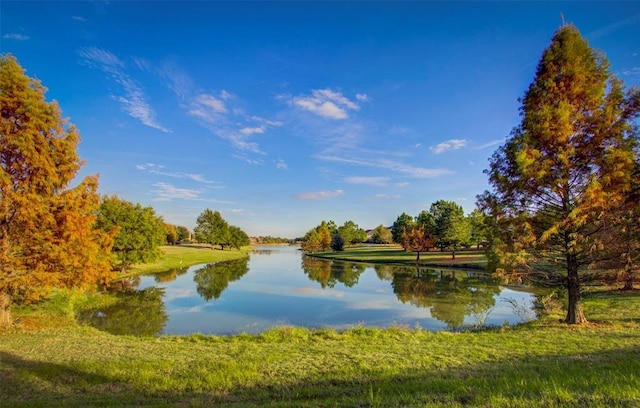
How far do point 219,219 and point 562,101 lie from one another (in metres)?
94.0

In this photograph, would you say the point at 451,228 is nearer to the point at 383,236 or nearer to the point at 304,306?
the point at 304,306

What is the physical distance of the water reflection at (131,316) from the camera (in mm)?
17297

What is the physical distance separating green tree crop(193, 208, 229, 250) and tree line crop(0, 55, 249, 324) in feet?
270

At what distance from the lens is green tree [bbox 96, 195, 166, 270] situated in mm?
36938

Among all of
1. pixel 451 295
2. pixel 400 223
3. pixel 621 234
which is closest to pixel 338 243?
pixel 400 223

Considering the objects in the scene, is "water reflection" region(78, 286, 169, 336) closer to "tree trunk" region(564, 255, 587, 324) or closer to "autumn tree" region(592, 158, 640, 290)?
"tree trunk" region(564, 255, 587, 324)

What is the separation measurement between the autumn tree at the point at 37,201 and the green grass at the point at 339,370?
2373 mm

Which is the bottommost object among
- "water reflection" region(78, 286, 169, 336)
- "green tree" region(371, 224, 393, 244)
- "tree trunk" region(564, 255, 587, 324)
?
"water reflection" region(78, 286, 169, 336)

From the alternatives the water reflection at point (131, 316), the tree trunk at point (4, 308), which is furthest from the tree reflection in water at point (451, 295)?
the tree trunk at point (4, 308)

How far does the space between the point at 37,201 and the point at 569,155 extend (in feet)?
59.4

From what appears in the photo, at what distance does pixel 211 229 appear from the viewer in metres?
96.1

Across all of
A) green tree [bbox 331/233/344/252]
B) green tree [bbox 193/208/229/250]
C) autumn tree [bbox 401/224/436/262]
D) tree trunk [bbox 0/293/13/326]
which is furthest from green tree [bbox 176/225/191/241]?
tree trunk [bbox 0/293/13/326]

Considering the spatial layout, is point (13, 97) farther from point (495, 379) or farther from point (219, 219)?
point (219, 219)

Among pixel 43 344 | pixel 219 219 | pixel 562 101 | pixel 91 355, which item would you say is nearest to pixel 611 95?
pixel 562 101
